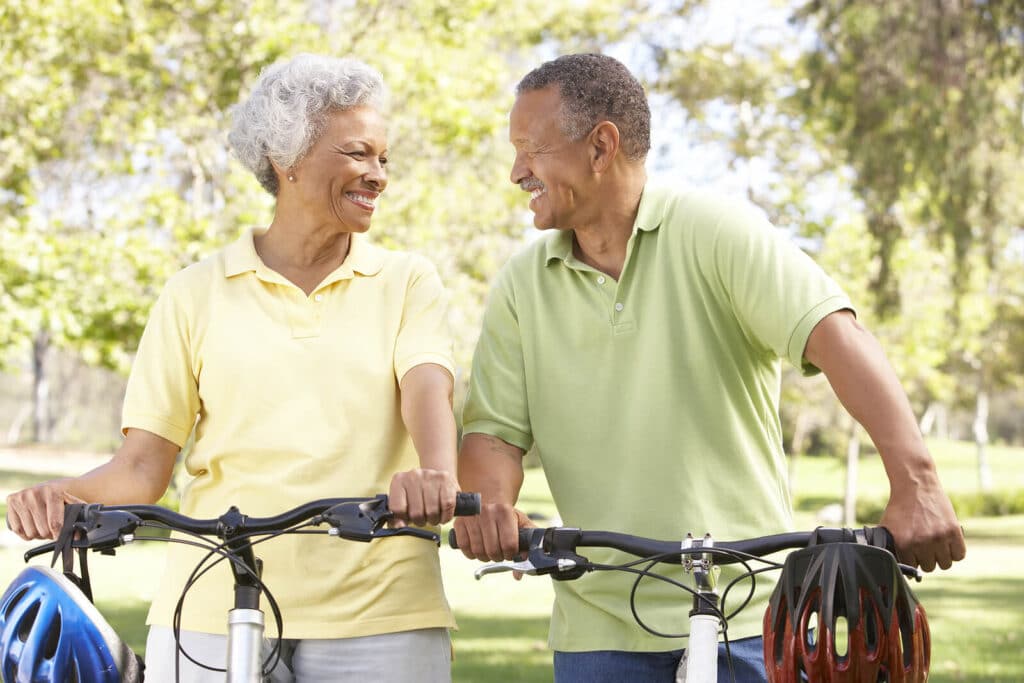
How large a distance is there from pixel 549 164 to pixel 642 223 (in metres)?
0.28

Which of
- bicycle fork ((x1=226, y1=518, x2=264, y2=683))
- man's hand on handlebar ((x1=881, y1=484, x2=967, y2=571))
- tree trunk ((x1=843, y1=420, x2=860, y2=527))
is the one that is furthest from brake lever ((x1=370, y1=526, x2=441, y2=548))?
tree trunk ((x1=843, y1=420, x2=860, y2=527))

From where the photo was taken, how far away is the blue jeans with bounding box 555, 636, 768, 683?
2.96 m

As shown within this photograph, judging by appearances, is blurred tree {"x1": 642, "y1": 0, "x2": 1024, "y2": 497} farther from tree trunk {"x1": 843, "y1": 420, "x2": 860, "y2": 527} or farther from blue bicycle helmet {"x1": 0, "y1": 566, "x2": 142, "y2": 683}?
blue bicycle helmet {"x1": 0, "y1": 566, "x2": 142, "y2": 683}

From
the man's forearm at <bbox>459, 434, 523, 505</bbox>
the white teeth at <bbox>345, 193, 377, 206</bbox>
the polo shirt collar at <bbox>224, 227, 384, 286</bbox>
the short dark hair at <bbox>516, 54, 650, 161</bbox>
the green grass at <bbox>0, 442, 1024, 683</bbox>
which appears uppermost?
the short dark hair at <bbox>516, 54, 650, 161</bbox>

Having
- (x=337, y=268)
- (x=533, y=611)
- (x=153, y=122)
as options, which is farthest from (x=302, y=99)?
(x=153, y=122)

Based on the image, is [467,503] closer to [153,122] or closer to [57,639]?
[57,639]

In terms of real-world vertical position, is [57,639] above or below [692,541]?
below

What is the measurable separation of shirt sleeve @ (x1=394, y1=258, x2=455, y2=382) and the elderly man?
0.74 ft

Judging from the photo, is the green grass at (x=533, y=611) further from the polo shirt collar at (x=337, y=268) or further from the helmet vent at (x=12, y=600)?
the helmet vent at (x=12, y=600)

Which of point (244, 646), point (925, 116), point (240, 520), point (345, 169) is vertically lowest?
point (244, 646)

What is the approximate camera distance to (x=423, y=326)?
3117 millimetres

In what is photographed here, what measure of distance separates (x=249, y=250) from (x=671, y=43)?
839 inches

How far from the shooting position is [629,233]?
10.9ft

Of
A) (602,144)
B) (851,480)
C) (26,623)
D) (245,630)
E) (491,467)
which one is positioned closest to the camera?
(245,630)
